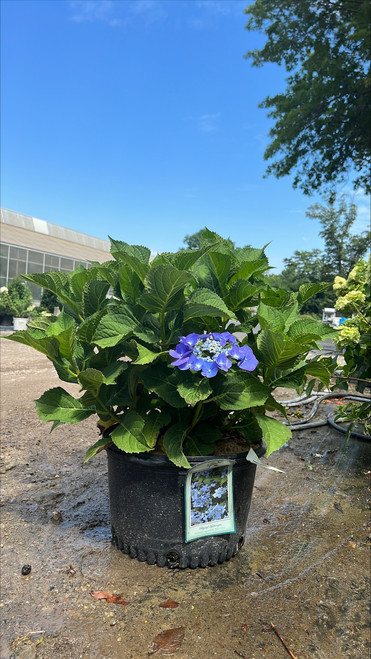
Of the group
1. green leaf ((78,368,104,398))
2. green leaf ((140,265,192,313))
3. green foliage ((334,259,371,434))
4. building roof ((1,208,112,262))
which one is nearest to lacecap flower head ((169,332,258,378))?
green leaf ((140,265,192,313))

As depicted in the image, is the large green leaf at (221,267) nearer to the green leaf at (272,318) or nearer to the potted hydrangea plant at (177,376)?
the potted hydrangea plant at (177,376)

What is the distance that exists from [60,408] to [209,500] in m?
0.57

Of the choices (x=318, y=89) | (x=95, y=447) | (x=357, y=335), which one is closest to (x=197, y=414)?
(x=95, y=447)

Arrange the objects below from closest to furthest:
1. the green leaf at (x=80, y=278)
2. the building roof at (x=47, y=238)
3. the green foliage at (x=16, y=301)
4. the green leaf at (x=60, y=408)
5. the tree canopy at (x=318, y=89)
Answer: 1. the green leaf at (x=60, y=408)
2. the green leaf at (x=80, y=278)
3. the tree canopy at (x=318, y=89)
4. the green foliage at (x=16, y=301)
5. the building roof at (x=47, y=238)

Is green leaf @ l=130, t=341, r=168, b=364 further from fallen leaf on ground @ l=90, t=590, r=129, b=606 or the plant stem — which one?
fallen leaf on ground @ l=90, t=590, r=129, b=606

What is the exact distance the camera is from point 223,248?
1.60m

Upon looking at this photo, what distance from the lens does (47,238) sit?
86.1 feet

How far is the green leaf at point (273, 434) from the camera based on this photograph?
1.27 meters

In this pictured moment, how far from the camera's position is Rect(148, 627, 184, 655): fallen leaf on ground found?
45.3 inches

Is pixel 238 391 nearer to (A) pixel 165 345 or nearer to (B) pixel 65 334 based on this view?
(A) pixel 165 345

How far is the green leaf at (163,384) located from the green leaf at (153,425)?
12 cm

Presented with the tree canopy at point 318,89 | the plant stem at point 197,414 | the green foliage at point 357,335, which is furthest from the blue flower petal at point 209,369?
the tree canopy at point 318,89

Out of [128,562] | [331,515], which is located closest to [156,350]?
[128,562]

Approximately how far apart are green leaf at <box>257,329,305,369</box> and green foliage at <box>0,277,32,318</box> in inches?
583
